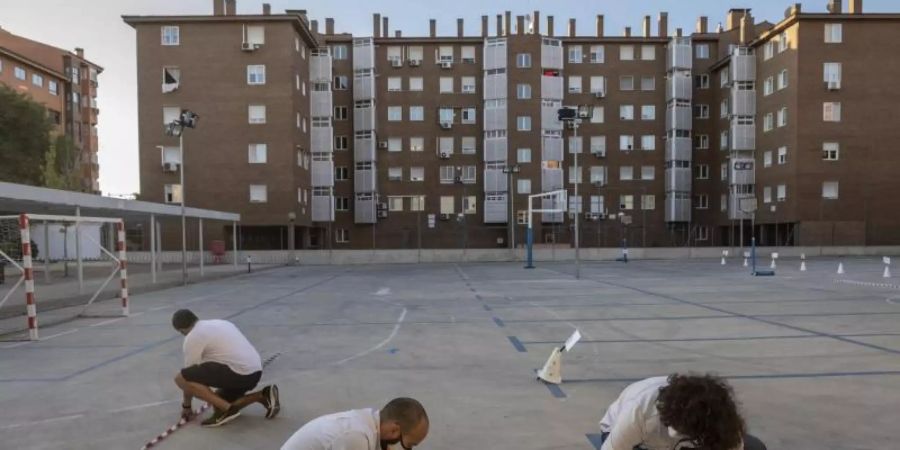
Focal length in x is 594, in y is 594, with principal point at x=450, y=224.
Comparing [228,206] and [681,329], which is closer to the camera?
[681,329]

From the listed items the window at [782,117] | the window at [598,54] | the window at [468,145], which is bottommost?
the window at [468,145]

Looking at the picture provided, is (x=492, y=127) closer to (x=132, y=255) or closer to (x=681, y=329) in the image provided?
(x=132, y=255)

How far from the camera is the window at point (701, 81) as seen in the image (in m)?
58.9

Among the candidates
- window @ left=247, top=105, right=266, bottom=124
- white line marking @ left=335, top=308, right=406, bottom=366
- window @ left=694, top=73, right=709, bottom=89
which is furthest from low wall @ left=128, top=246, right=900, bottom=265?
white line marking @ left=335, top=308, right=406, bottom=366

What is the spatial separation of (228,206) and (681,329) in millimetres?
40796

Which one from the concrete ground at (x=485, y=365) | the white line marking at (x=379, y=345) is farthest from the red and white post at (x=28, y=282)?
the white line marking at (x=379, y=345)

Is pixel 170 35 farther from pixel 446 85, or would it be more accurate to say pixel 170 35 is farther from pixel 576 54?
pixel 576 54

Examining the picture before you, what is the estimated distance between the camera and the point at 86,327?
13.0 metres

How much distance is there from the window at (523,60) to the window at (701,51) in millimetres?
17480

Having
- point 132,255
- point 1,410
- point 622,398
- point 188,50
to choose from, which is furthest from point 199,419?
point 188,50

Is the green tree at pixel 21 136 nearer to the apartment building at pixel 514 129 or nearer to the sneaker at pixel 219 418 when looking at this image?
the apartment building at pixel 514 129

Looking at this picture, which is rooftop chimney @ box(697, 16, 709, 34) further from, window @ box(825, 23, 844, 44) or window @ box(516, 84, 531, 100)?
window @ box(516, 84, 531, 100)

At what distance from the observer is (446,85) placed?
2259 inches

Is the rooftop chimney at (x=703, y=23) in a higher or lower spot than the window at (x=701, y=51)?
higher
